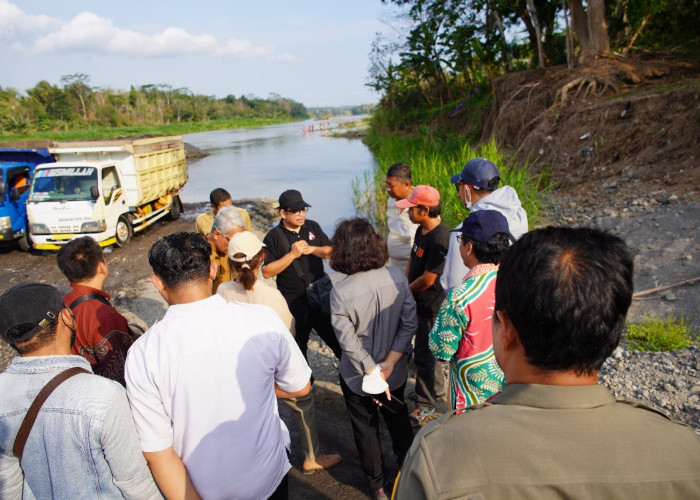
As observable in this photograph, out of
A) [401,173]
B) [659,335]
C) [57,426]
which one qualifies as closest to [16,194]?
[401,173]

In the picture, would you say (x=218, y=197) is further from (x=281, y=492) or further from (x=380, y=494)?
(x=281, y=492)

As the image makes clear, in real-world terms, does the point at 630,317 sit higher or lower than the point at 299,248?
lower

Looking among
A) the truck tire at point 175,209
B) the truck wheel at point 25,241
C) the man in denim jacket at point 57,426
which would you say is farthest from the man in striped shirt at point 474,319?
the truck tire at point 175,209

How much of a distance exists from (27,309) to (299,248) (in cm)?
183

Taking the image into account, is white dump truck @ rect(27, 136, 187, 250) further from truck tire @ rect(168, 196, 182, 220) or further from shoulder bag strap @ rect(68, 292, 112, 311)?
shoulder bag strap @ rect(68, 292, 112, 311)

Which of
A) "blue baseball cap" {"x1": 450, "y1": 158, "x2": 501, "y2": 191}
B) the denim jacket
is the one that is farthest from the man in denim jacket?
"blue baseball cap" {"x1": 450, "y1": 158, "x2": 501, "y2": 191}

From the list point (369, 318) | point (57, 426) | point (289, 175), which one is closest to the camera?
point (57, 426)

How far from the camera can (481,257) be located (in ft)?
6.82

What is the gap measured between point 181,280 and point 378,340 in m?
1.18

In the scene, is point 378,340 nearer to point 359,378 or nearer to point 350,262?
point 359,378

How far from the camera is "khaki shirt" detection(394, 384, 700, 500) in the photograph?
0.80m

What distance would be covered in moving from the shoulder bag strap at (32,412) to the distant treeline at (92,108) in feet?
151

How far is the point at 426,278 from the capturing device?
3.06 m

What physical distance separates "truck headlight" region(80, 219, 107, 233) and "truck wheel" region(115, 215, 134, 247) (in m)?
0.55
